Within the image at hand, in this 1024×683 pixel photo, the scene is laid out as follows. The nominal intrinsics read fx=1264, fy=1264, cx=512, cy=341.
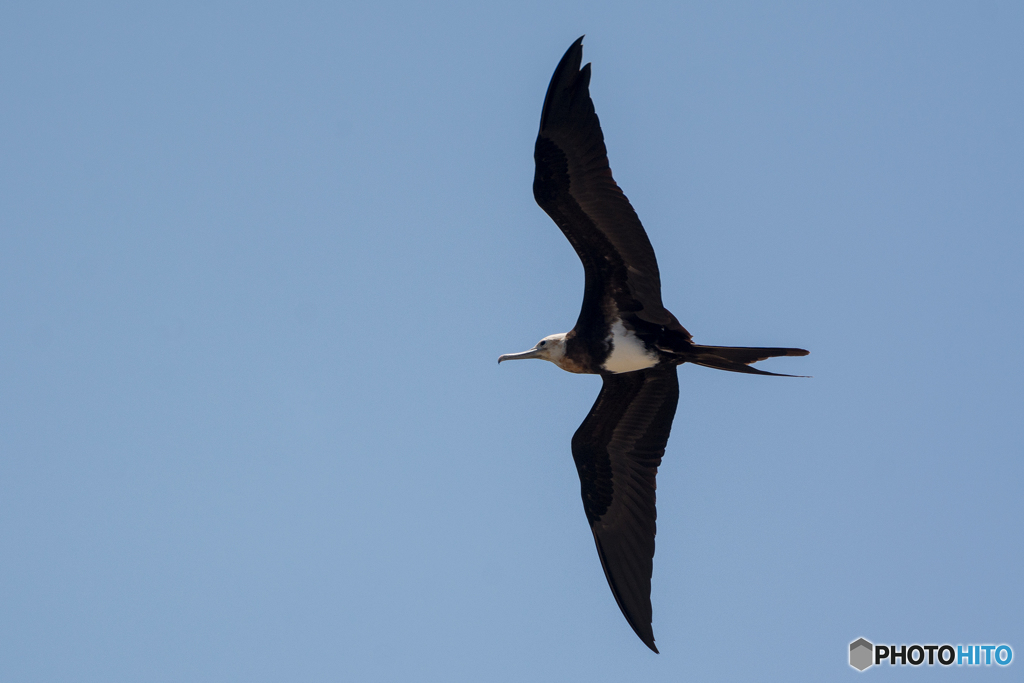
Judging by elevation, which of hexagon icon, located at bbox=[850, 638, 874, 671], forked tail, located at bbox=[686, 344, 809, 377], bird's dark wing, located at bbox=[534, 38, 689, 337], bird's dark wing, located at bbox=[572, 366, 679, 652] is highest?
bird's dark wing, located at bbox=[534, 38, 689, 337]

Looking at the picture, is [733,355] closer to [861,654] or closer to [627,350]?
[627,350]

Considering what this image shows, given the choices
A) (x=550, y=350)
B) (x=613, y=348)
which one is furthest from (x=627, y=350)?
(x=550, y=350)

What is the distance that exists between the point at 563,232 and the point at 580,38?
1534 mm

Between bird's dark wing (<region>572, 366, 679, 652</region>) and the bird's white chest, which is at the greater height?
the bird's white chest

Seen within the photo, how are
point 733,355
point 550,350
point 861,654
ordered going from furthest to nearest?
1. point 861,654
2. point 550,350
3. point 733,355

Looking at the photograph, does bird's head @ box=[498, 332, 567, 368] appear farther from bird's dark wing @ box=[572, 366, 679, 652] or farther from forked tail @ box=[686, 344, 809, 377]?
forked tail @ box=[686, 344, 809, 377]

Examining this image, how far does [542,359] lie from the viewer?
10.5 metres

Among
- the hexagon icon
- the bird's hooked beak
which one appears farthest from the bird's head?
the hexagon icon

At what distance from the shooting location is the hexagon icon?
11.3 meters

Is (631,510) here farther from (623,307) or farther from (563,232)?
(563,232)

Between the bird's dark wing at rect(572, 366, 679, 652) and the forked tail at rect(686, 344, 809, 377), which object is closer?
the forked tail at rect(686, 344, 809, 377)

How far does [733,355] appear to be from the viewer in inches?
361

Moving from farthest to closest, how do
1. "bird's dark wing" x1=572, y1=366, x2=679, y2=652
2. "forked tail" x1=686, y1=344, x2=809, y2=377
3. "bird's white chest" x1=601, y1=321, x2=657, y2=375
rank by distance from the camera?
"bird's dark wing" x1=572, y1=366, x2=679, y2=652
"bird's white chest" x1=601, y1=321, x2=657, y2=375
"forked tail" x1=686, y1=344, x2=809, y2=377

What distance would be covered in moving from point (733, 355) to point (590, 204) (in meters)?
1.56
